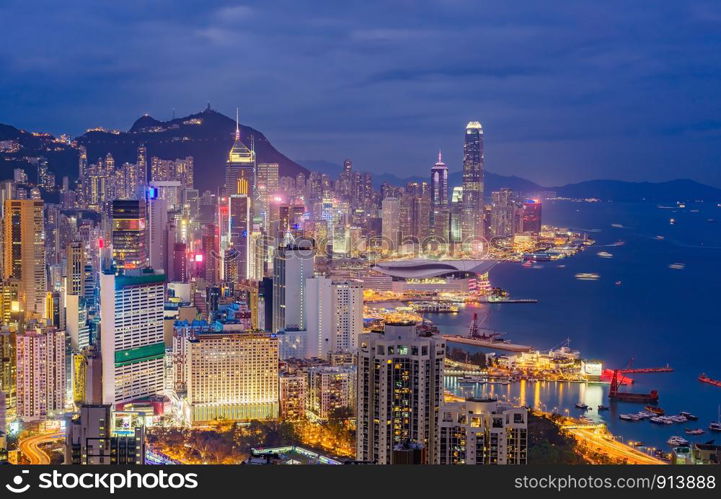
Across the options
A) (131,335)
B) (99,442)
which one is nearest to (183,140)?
(131,335)

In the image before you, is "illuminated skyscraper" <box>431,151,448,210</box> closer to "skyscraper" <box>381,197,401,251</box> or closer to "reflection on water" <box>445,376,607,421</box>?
"skyscraper" <box>381,197,401,251</box>

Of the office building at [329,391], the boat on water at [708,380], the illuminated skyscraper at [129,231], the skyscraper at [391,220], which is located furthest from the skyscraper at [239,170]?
the boat on water at [708,380]

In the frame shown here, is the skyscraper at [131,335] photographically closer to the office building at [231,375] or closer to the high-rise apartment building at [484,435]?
the office building at [231,375]

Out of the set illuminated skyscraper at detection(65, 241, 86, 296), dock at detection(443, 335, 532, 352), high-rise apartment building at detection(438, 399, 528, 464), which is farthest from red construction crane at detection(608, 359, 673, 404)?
illuminated skyscraper at detection(65, 241, 86, 296)

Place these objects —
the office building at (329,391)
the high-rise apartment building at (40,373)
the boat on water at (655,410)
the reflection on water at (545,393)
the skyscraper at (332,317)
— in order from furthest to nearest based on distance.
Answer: the skyscraper at (332,317), the reflection on water at (545,393), the boat on water at (655,410), the high-rise apartment building at (40,373), the office building at (329,391)

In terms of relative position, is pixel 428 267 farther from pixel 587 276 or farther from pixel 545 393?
pixel 545 393

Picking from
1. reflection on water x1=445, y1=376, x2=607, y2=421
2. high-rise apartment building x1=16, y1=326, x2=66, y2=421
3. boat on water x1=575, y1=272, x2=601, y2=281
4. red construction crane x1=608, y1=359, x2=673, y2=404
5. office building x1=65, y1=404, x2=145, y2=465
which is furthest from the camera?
boat on water x1=575, y1=272, x2=601, y2=281
